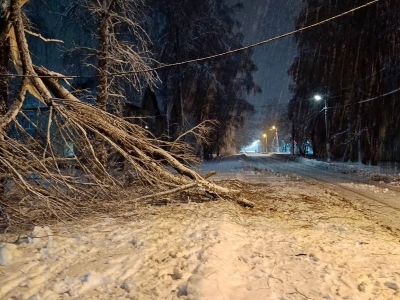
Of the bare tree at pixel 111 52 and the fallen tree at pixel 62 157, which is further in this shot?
the bare tree at pixel 111 52

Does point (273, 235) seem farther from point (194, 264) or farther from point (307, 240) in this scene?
point (194, 264)

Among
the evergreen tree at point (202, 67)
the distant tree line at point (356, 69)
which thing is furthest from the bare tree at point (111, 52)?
the distant tree line at point (356, 69)

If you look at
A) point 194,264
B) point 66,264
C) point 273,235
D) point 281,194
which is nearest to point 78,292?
point 66,264

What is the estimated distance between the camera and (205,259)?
3.87 metres

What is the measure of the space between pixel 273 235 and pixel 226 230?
75 centimetres

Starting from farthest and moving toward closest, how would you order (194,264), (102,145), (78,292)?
1. (102,145)
2. (194,264)
3. (78,292)

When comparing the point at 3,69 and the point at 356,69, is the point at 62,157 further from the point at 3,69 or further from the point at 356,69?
the point at 356,69

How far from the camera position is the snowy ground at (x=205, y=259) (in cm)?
322

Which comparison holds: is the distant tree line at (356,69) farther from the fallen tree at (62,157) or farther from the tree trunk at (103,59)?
the fallen tree at (62,157)

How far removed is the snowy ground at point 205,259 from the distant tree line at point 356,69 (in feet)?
44.1

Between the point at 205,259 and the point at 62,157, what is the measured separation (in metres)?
3.97

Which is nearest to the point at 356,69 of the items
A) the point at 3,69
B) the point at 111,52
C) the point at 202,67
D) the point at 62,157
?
the point at 202,67

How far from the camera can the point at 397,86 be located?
1645 cm

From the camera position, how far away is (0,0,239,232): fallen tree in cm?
509
